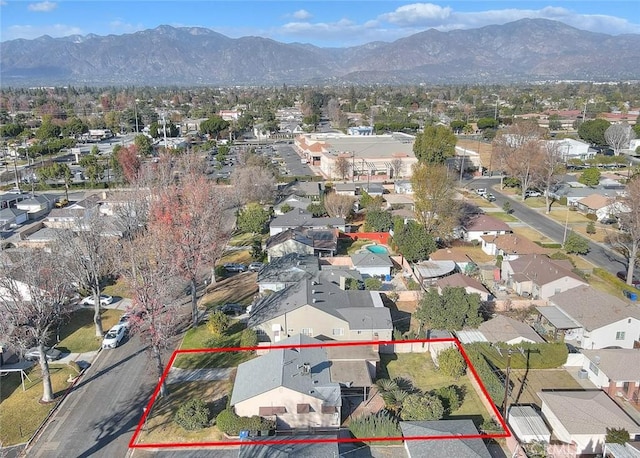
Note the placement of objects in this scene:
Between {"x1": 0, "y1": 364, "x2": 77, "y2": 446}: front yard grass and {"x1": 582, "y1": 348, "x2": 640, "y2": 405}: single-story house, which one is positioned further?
{"x1": 582, "y1": 348, "x2": 640, "y2": 405}: single-story house

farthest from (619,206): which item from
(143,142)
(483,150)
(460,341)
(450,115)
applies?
(450,115)

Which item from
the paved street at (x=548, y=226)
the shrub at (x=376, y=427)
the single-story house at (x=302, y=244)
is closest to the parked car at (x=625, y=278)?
the paved street at (x=548, y=226)

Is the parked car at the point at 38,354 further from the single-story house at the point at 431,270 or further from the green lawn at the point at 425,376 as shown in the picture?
the single-story house at the point at 431,270

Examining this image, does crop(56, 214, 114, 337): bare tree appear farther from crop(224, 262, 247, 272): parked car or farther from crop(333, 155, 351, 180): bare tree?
crop(333, 155, 351, 180): bare tree

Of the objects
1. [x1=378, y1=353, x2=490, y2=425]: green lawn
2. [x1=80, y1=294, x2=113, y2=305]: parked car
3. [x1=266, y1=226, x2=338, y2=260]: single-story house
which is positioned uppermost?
[x1=266, y1=226, x2=338, y2=260]: single-story house

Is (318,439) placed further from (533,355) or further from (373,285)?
(373,285)

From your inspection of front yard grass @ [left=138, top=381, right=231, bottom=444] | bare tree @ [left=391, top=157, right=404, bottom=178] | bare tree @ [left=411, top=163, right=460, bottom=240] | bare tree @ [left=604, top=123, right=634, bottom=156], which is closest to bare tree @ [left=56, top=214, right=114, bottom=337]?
front yard grass @ [left=138, top=381, right=231, bottom=444]
